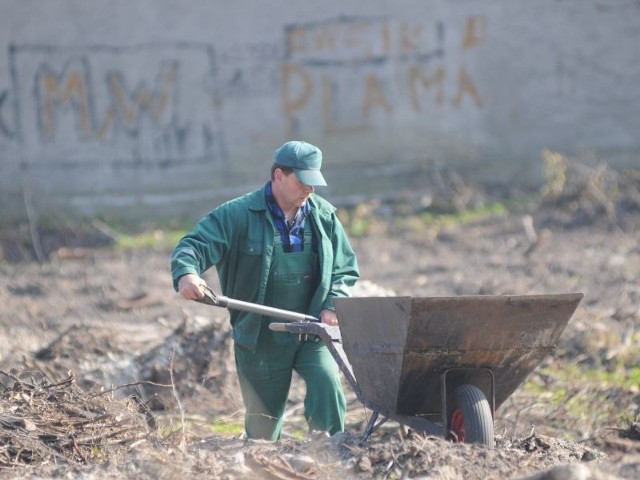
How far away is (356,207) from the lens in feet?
48.6

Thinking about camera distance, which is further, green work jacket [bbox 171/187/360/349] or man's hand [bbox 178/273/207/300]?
green work jacket [bbox 171/187/360/349]

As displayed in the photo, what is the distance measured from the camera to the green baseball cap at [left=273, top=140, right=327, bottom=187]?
18.7ft

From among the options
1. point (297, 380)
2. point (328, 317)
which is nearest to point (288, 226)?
point (328, 317)

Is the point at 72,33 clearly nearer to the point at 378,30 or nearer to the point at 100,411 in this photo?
the point at 378,30

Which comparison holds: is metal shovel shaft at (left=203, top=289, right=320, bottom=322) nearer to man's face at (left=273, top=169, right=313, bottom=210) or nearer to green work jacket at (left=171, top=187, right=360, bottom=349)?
green work jacket at (left=171, top=187, right=360, bottom=349)

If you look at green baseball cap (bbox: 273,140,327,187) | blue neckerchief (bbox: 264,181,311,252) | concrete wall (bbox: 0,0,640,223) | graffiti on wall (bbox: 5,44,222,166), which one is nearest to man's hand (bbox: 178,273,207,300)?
blue neckerchief (bbox: 264,181,311,252)

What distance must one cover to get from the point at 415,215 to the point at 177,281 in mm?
9175

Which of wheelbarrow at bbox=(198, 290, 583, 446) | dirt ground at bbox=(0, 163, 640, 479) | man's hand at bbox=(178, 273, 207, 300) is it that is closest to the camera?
dirt ground at bbox=(0, 163, 640, 479)

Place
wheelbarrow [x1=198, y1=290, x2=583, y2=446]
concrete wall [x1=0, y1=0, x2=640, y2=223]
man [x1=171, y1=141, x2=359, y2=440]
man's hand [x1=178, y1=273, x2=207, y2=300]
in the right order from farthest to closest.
Result: concrete wall [x1=0, y1=0, x2=640, y2=223]
man [x1=171, y1=141, x2=359, y2=440]
man's hand [x1=178, y1=273, x2=207, y2=300]
wheelbarrow [x1=198, y1=290, x2=583, y2=446]

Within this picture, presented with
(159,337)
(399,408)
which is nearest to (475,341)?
(399,408)

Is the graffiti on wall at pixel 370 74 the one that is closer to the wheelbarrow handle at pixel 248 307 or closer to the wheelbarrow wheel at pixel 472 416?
the wheelbarrow handle at pixel 248 307

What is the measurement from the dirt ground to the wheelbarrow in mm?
135

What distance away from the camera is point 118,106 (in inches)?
602

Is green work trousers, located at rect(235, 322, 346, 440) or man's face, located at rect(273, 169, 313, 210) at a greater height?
man's face, located at rect(273, 169, 313, 210)
